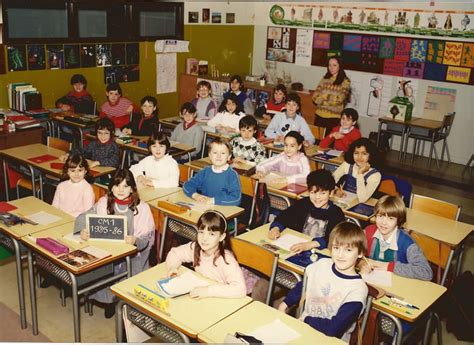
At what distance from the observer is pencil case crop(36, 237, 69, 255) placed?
3484 mm

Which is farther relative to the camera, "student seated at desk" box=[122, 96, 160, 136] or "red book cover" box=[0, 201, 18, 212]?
"student seated at desk" box=[122, 96, 160, 136]

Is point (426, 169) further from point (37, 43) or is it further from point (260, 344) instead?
point (260, 344)

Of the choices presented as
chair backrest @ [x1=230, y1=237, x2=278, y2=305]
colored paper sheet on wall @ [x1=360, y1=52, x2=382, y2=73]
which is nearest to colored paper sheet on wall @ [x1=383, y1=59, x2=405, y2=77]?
colored paper sheet on wall @ [x1=360, y1=52, x2=382, y2=73]

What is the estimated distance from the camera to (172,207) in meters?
4.32

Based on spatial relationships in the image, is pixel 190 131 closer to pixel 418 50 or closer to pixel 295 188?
pixel 295 188

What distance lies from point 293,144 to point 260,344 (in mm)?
3145

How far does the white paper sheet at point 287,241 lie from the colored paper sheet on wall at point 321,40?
666 cm

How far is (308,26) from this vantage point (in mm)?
10094

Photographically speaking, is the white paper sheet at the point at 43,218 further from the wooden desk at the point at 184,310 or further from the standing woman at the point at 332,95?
the standing woman at the point at 332,95

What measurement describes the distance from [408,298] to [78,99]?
248 inches

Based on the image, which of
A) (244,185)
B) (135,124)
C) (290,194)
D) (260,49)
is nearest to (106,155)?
(135,124)

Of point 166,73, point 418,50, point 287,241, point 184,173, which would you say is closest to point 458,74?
point 418,50

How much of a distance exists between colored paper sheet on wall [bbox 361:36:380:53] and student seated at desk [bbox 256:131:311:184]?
4501 millimetres

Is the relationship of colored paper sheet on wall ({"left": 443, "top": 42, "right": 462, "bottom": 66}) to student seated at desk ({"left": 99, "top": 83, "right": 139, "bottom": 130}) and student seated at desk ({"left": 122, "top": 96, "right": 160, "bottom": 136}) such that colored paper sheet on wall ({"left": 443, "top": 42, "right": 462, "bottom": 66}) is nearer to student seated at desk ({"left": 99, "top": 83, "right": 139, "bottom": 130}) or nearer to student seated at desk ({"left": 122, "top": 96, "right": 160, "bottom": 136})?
student seated at desk ({"left": 122, "top": 96, "right": 160, "bottom": 136})
